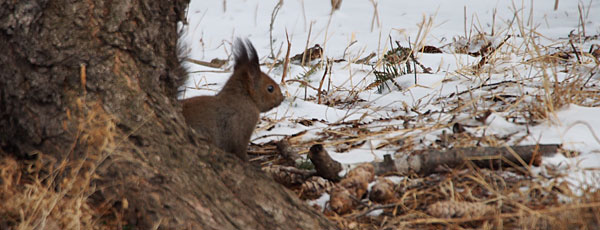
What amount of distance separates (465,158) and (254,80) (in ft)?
3.78

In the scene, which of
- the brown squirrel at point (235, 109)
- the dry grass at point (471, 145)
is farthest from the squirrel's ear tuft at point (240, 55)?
the dry grass at point (471, 145)

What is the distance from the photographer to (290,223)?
2.04 m

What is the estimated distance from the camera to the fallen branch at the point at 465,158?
7.29 ft

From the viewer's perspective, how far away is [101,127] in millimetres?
1902

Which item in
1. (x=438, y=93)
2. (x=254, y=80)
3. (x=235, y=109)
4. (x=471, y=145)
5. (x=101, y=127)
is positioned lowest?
(x=438, y=93)

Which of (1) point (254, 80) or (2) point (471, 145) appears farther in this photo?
(1) point (254, 80)

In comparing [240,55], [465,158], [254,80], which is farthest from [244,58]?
[465,158]

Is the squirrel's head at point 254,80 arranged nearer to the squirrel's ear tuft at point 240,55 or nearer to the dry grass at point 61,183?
the squirrel's ear tuft at point 240,55

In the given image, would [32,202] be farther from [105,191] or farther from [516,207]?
[516,207]

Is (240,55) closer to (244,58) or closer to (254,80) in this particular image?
(244,58)

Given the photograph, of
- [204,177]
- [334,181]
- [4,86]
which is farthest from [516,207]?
[4,86]

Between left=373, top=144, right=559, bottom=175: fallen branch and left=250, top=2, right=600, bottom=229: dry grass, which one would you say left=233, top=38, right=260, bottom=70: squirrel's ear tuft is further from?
left=373, top=144, right=559, bottom=175: fallen branch

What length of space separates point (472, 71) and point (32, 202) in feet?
9.79

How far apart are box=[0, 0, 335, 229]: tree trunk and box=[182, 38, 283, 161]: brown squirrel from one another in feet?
2.23
